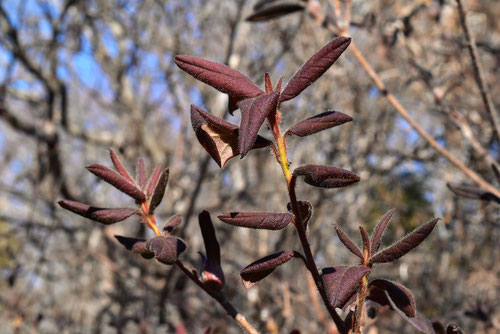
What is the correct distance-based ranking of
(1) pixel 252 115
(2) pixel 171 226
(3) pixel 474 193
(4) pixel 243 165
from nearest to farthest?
1. (1) pixel 252 115
2. (2) pixel 171 226
3. (3) pixel 474 193
4. (4) pixel 243 165

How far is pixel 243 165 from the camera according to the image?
4.34 m

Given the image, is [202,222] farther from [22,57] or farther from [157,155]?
[157,155]

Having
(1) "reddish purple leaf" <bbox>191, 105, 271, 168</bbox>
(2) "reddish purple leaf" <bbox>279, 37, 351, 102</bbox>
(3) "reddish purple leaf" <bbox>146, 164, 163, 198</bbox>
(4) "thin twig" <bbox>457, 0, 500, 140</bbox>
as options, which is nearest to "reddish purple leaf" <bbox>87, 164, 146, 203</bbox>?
(3) "reddish purple leaf" <bbox>146, 164, 163, 198</bbox>

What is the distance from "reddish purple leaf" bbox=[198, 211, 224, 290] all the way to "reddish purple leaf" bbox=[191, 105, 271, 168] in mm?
139

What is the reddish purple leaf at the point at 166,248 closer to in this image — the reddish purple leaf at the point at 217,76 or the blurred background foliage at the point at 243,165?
the reddish purple leaf at the point at 217,76

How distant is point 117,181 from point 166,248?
11 cm

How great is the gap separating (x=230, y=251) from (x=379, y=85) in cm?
284

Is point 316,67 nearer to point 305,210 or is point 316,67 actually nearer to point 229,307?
point 305,210

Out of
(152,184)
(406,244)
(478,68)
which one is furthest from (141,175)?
(478,68)

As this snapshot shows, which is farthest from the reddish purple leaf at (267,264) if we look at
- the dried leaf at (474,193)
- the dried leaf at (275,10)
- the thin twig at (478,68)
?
the dried leaf at (275,10)

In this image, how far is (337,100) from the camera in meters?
3.86

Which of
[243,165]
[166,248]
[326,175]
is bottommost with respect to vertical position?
[243,165]

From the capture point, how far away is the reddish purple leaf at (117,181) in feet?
2.13

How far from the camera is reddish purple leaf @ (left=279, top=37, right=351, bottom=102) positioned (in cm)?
56
